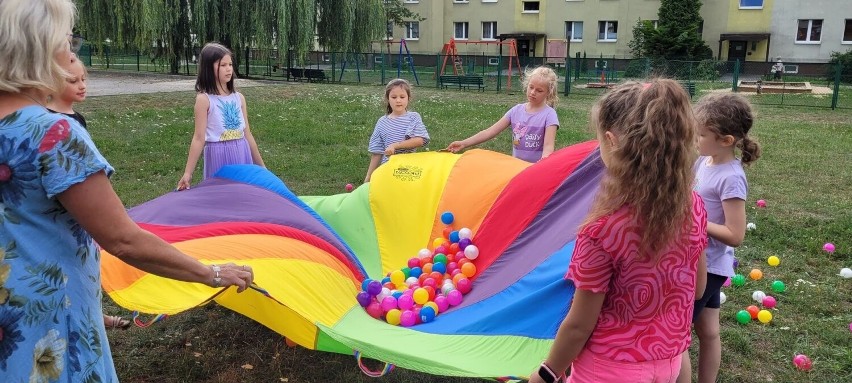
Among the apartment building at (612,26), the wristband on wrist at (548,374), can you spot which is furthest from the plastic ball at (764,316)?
the apartment building at (612,26)

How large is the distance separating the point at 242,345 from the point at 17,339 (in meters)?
2.07

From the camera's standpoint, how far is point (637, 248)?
1.60m

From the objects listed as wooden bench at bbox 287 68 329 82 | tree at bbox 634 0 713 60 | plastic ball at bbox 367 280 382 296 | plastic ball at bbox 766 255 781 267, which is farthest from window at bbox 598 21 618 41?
plastic ball at bbox 367 280 382 296

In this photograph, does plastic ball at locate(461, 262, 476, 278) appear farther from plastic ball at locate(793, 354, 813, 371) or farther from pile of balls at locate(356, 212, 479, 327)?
plastic ball at locate(793, 354, 813, 371)

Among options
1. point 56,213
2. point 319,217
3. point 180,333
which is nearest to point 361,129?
point 319,217

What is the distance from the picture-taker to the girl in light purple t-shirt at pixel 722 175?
7.84 ft

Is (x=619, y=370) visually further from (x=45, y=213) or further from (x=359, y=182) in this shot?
(x=359, y=182)

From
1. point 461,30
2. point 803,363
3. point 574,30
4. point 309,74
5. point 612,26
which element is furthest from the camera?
point 461,30

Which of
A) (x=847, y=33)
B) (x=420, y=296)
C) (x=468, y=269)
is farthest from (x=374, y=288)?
(x=847, y=33)

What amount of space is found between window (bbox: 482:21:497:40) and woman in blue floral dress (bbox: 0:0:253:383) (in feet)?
111

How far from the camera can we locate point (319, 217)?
13.5 ft

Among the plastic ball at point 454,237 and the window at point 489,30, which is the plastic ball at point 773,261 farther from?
the window at point 489,30

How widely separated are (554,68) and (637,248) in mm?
22083

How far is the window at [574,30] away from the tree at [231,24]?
1446 cm
